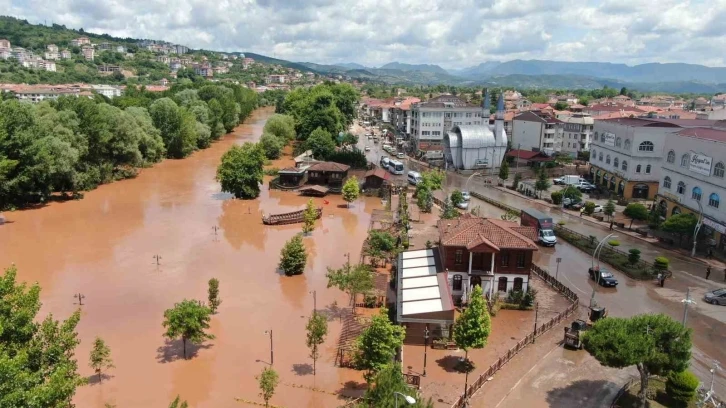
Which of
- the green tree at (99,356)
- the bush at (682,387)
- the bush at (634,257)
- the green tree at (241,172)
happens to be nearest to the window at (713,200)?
the bush at (634,257)

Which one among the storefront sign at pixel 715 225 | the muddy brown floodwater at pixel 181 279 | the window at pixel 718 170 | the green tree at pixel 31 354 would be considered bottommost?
the muddy brown floodwater at pixel 181 279

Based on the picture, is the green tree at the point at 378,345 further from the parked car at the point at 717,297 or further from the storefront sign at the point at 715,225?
the storefront sign at the point at 715,225

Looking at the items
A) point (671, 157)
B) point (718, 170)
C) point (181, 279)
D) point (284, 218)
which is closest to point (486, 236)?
point (181, 279)

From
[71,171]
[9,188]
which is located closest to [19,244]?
[9,188]

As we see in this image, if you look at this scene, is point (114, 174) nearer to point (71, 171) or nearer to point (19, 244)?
point (71, 171)

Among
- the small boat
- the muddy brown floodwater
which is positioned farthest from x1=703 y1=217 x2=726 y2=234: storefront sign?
the small boat

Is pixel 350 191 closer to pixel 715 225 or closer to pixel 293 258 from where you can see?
pixel 293 258
